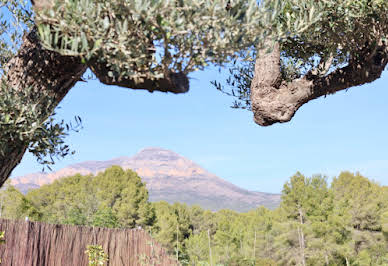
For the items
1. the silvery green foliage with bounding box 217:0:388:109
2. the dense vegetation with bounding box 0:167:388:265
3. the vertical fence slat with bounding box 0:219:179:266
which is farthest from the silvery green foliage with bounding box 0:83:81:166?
the dense vegetation with bounding box 0:167:388:265

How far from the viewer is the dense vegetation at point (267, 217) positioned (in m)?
23.3

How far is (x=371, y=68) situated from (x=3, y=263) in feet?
23.3

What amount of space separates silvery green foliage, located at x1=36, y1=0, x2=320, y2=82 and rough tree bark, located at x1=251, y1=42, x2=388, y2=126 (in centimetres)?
154

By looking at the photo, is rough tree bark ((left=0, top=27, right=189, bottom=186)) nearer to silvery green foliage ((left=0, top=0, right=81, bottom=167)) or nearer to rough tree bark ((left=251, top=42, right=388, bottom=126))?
silvery green foliage ((left=0, top=0, right=81, bottom=167))

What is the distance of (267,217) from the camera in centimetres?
3459

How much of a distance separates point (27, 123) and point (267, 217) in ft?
109

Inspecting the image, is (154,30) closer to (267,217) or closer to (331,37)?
(331,37)

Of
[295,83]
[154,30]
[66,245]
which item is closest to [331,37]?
[295,83]

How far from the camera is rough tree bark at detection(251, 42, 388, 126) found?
178 inches

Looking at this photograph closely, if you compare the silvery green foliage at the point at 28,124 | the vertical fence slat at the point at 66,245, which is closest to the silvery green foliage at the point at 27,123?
the silvery green foliage at the point at 28,124

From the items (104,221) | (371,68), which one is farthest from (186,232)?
(371,68)

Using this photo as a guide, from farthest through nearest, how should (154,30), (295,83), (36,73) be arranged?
(295,83) < (36,73) < (154,30)

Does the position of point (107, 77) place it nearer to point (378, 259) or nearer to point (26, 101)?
point (26, 101)

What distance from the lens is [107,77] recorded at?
3.12 meters
